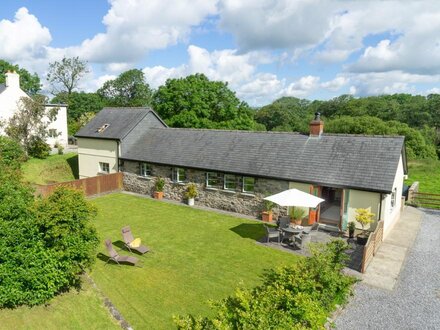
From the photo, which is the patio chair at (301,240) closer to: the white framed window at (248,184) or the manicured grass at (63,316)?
the white framed window at (248,184)

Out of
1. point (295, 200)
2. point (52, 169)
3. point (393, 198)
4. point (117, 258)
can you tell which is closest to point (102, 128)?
point (52, 169)

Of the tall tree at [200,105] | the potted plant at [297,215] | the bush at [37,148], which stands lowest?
the potted plant at [297,215]

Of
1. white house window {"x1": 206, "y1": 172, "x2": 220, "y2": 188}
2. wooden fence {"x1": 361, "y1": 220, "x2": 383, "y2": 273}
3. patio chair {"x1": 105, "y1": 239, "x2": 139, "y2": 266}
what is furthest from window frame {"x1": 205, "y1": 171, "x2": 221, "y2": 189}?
wooden fence {"x1": 361, "y1": 220, "x2": 383, "y2": 273}

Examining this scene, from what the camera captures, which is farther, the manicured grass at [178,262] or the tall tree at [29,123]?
the tall tree at [29,123]

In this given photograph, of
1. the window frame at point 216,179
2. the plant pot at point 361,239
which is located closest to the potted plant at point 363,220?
the plant pot at point 361,239

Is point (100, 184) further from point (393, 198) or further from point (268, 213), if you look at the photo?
point (393, 198)

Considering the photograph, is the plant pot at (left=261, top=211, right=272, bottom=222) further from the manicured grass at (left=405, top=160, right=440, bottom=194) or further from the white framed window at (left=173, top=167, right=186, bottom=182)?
the manicured grass at (left=405, top=160, right=440, bottom=194)

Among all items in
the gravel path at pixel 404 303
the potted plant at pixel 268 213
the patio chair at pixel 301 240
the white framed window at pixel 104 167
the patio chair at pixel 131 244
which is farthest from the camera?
the white framed window at pixel 104 167
